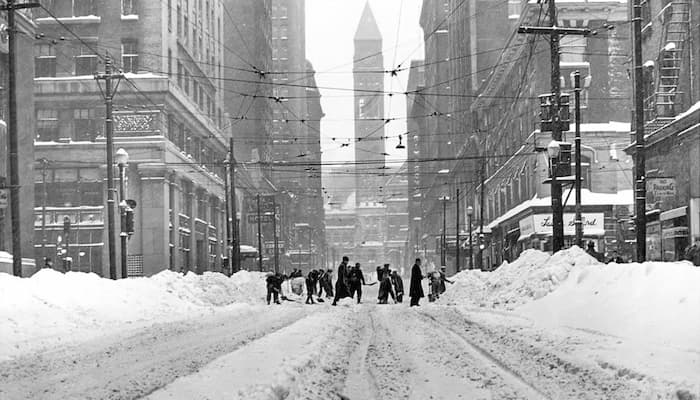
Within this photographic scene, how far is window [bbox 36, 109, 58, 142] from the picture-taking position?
181ft

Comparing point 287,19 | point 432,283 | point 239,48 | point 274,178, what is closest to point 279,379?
point 432,283

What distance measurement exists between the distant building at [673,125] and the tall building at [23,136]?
23736mm

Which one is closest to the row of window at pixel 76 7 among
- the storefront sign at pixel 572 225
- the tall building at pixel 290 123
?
the storefront sign at pixel 572 225

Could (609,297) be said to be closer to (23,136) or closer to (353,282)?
(353,282)

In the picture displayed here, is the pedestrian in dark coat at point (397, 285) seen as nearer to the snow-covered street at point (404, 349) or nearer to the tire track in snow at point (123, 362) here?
the snow-covered street at point (404, 349)

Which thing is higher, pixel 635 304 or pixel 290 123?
pixel 290 123

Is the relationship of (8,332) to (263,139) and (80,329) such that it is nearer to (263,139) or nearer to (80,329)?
(80,329)

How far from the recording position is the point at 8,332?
15.8 meters

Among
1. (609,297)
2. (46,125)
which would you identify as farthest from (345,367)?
(46,125)

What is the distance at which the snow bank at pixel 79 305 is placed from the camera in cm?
1648

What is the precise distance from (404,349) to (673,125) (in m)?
22.2

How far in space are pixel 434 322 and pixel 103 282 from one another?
10051mm

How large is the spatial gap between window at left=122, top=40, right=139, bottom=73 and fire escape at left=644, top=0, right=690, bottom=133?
33903 mm

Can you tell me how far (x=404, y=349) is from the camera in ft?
44.7
